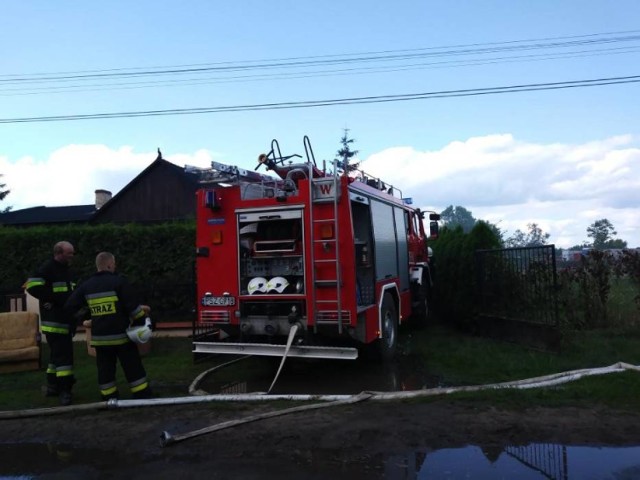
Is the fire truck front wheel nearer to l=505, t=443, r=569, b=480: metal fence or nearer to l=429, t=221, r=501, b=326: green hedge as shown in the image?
l=429, t=221, r=501, b=326: green hedge

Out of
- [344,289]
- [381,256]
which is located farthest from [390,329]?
[344,289]

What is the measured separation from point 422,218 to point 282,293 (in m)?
5.52

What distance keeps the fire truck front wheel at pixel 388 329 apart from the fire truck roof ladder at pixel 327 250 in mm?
→ 1272

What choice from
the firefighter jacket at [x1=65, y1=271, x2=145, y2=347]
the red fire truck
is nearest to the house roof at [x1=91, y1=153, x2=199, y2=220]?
the red fire truck

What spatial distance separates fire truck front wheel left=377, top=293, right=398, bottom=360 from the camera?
787 centimetres

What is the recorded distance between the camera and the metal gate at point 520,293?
26.7ft

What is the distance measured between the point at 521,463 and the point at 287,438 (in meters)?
1.84

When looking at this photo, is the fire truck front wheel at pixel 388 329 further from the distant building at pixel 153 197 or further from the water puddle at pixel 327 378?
the distant building at pixel 153 197

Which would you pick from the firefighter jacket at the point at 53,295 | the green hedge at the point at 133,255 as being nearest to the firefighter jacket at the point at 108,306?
the firefighter jacket at the point at 53,295

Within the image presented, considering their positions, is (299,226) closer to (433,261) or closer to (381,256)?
(381,256)

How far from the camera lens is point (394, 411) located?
203 inches

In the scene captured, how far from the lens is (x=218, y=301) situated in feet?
A: 24.0

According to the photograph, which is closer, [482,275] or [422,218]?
[482,275]

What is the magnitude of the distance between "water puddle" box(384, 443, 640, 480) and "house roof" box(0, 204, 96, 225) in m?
35.0
